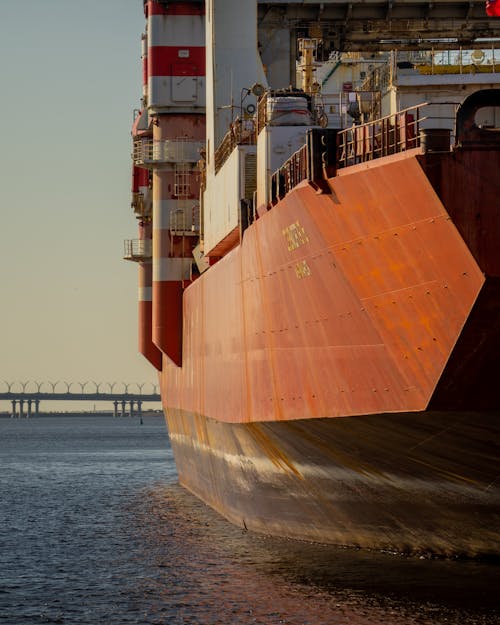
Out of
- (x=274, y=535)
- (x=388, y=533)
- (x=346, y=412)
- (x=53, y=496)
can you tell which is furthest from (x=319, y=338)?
(x=53, y=496)

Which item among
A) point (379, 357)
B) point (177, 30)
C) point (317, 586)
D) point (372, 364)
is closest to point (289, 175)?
point (372, 364)

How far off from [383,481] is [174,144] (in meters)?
22.6

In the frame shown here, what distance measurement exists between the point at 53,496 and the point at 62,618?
24.6 m

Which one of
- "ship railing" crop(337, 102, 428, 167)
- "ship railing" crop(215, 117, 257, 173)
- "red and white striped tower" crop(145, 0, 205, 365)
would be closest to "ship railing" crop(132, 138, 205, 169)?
"red and white striped tower" crop(145, 0, 205, 365)

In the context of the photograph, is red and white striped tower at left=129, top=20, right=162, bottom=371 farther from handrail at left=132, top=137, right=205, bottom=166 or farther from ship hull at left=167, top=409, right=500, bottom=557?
ship hull at left=167, top=409, right=500, bottom=557

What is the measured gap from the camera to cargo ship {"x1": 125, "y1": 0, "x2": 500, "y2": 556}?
17078mm

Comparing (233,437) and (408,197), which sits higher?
(408,197)

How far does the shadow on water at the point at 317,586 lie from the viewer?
18156 mm

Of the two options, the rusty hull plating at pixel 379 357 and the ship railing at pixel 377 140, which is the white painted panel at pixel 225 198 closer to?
the rusty hull plating at pixel 379 357

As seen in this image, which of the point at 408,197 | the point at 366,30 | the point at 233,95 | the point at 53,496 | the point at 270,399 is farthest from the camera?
the point at 53,496

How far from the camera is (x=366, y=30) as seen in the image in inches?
1505

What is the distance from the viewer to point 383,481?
803 inches

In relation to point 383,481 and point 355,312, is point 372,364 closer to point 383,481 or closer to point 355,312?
point 355,312

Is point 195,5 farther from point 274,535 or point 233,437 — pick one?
point 274,535
